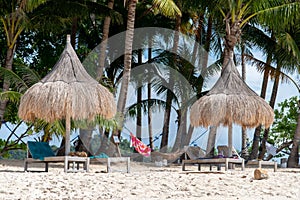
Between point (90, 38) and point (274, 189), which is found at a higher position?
point (90, 38)

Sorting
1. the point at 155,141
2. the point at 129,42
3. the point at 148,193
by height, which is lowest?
the point at 148,193

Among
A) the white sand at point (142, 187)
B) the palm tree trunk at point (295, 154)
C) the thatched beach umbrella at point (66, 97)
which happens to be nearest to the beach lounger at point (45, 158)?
the thatched beach umbrella at point (66, 97)

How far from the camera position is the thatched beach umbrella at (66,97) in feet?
34.6

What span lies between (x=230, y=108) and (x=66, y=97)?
3.89 metres

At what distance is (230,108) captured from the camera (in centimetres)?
1212

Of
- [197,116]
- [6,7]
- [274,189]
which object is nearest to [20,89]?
[6,7]

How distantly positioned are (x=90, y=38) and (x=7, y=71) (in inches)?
270

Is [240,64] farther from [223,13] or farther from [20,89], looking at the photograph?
[20,89]

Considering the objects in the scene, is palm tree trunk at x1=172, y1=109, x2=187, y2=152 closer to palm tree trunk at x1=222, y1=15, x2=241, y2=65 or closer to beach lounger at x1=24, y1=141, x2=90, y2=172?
palm tree trunk at x1=222, y1=15, x2=241, y2=65

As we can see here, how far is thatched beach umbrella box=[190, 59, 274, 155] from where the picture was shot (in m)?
12.1

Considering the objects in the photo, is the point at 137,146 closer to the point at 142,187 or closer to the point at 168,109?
the point at 168,109

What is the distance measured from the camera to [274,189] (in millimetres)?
8227

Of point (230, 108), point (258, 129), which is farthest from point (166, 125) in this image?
point (230, 108)

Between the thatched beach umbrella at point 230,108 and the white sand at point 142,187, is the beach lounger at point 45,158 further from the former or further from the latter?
the thatched beach umbrella at point 230,108
